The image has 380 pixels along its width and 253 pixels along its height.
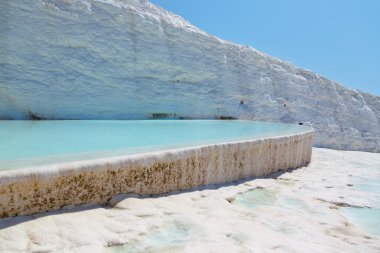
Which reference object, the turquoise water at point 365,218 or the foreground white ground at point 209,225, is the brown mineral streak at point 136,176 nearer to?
the foreground white ground at point 209,225

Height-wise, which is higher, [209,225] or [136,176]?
[136,176]

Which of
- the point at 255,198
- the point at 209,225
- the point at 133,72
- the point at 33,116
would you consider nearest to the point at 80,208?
the point at 209,225

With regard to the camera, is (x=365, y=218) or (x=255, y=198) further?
(x=255, y=198)

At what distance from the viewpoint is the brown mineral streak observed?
2.23 metres

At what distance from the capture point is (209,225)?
2.48 m

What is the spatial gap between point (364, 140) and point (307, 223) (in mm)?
14920

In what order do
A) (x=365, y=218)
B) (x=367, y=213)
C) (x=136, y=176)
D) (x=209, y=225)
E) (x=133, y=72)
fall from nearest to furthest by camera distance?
(x=209, y=225) → (x=136, y=176) → (x=365, y=218) → (x=367, y=213) → (x=133, y=72)

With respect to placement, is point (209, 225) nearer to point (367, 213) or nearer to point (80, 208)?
point (80, 208)

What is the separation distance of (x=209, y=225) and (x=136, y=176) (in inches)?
31.7

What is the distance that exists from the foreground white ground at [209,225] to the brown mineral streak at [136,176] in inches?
4.0

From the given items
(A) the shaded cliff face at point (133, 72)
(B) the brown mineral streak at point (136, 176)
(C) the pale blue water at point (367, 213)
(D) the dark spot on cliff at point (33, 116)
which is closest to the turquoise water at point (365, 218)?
(C) the pale blue water at point (367, 213)

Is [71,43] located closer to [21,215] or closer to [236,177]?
[236,177]

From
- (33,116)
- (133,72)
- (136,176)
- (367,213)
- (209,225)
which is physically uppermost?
(133,72)

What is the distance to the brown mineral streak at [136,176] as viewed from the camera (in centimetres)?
223
